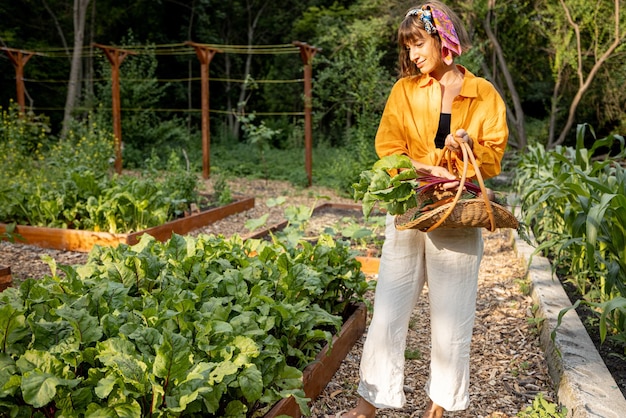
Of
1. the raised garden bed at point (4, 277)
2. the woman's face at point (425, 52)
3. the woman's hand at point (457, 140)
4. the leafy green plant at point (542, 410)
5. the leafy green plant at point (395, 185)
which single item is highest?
the woman's face at point (425, 52)

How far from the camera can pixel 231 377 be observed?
1.90m

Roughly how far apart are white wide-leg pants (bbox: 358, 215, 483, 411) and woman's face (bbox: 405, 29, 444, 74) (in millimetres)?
605

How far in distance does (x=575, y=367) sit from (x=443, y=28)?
164 cm

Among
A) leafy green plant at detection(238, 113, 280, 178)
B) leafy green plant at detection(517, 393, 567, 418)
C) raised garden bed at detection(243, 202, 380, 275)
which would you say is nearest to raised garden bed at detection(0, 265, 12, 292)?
raised garden bed at detection(243, 202, 380, 275)

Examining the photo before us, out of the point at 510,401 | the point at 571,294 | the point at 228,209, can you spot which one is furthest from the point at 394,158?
the point at 228,209

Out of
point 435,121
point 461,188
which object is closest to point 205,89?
point 435,121

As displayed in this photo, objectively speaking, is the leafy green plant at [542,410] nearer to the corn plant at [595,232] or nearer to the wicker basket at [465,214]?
the corn plant at [595,232]

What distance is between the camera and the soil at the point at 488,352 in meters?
2.67

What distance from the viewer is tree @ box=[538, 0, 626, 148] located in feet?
29.6

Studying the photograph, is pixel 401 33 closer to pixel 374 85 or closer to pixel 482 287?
pixel 482 287

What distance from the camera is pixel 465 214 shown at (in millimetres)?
1991

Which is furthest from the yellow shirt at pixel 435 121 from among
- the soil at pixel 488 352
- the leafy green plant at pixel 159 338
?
the soil at pixel 488 352

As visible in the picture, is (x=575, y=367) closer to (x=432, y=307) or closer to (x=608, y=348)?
(x=608, y=348)

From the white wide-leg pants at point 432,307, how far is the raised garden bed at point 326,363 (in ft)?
0.94
